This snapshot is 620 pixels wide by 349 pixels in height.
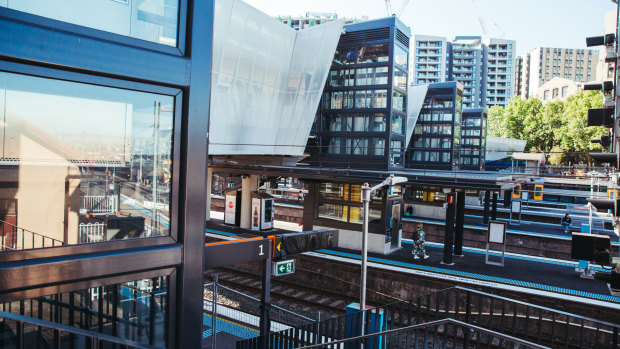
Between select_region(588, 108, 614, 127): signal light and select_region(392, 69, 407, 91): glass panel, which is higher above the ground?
select_region(392, 69, 407, 91): glass panel

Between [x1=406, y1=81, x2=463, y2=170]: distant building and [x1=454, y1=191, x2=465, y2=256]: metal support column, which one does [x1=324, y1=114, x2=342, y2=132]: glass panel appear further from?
[x1=406, y1=81, x2=463, y2=170]: distant building

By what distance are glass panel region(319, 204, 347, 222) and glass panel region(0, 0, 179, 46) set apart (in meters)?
15.6

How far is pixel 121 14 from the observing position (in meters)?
4.46

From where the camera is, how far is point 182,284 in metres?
4.96

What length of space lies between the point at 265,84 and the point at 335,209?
25.5ft

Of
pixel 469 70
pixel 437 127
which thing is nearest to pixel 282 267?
pixel 437 127

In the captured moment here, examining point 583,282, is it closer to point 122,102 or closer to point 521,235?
point 521,235

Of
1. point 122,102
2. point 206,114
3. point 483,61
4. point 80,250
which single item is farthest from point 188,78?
point 483,61

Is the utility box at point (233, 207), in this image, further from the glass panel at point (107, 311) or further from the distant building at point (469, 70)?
the distant building at point (469, 70)

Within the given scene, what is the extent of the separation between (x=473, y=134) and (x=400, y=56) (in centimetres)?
2715

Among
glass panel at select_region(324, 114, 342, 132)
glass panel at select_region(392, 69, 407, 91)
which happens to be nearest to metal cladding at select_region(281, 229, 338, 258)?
glass panel at select_region(392, 69, 407, 91)

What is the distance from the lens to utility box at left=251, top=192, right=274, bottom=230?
22.9 m

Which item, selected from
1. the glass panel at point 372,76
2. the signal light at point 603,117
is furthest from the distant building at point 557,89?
the signal light at point 603,117

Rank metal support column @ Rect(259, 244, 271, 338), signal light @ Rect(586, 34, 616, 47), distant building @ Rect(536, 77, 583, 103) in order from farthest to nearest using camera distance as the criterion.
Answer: distant building @ Rect(536, 77, 583, 103), metal support column @ Rect(259, 244, 271, 338), signal light @ Rect(586, 34, 616, 47)
